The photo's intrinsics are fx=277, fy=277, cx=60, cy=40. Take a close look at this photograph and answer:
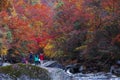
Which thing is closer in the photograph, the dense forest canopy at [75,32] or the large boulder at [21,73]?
the large boulder at [21,73]

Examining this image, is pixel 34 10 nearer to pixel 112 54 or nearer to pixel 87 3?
pixel 87 3

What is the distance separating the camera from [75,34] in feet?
92.9

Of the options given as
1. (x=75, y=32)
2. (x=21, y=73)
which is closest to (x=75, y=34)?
(x=75, y=32)

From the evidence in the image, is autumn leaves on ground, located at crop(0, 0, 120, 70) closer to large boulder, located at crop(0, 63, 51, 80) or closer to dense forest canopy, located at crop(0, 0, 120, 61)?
dense forest canopy, located at crop(0, 0, 120, 61)

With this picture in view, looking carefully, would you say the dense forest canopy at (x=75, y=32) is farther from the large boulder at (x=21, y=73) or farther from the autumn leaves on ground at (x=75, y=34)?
the large boulder at (x=21, y=73)

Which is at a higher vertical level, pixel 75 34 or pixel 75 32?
pixel 75 32

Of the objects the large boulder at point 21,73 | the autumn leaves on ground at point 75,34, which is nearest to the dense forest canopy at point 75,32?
the autumn leaves on ground at point 75,34

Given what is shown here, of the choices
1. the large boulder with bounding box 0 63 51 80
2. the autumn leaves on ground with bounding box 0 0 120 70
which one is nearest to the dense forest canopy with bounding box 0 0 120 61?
the autumn leaves on ground with bounding box 0 0 120 70

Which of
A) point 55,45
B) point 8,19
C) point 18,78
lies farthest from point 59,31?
point 18,78

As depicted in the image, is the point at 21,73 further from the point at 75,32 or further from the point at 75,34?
the point at 75,34

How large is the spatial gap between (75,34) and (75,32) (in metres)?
0.37

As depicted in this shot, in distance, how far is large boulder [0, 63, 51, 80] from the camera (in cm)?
682

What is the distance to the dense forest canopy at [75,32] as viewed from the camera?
24125 millimetres

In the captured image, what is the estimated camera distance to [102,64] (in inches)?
997
